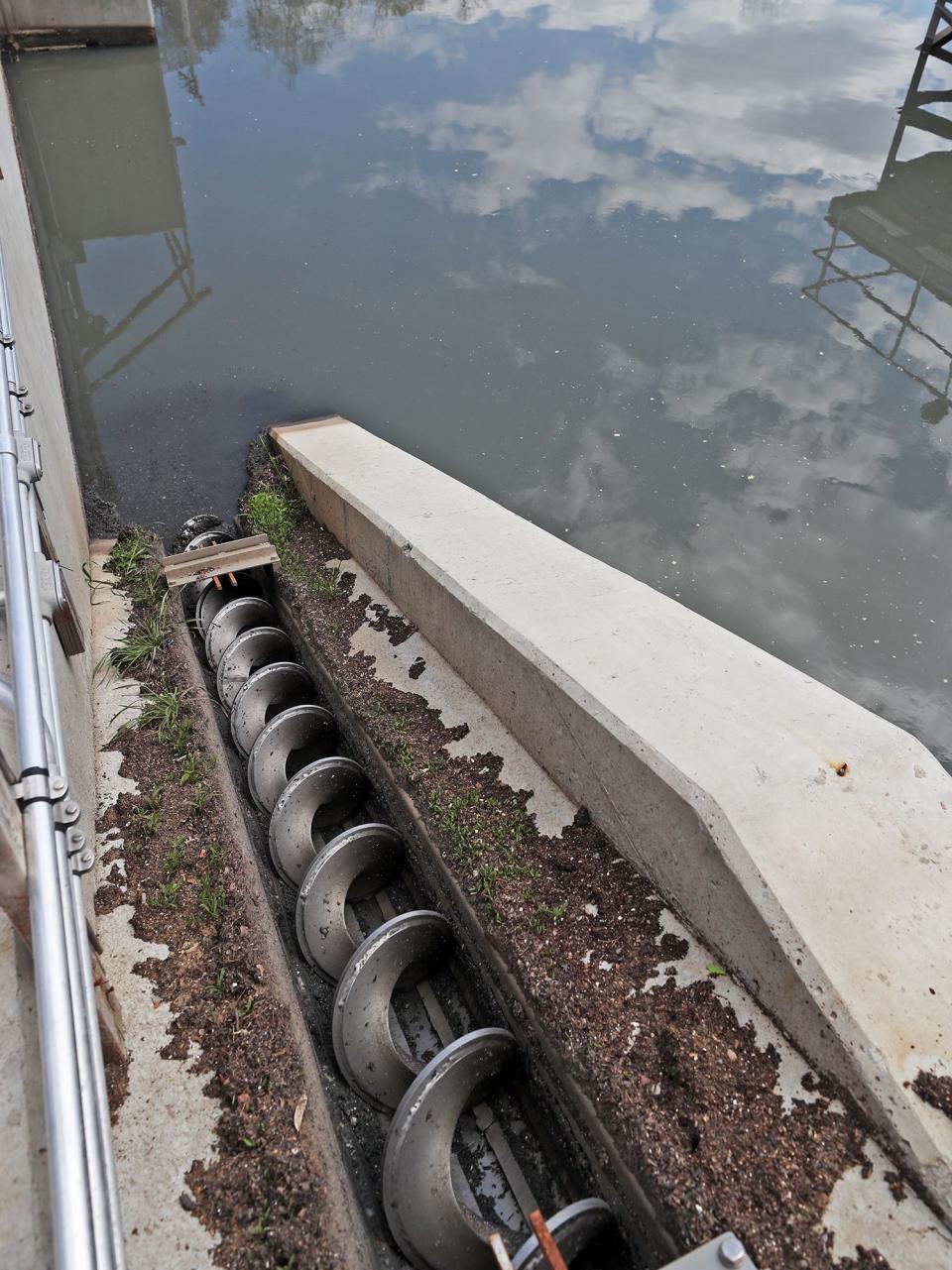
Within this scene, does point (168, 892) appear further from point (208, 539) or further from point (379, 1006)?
point (208, 539)

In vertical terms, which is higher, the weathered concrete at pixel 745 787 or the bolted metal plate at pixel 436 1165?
the weathered concrete at pixel 745 787

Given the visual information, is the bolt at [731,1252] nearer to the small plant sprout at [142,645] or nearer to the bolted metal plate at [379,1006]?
the bolted metal plate at [379,1006]

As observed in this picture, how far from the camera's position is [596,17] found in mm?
18375

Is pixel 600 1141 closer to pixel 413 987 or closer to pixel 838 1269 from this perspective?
pixel 838 1269

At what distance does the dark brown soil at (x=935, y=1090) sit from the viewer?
2.96 metres

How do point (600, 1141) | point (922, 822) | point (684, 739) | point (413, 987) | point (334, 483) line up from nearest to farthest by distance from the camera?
point (600, 1141), point (922, 822), point (684, 739), point (413, 987), point (334, 483)

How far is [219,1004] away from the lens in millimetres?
3617

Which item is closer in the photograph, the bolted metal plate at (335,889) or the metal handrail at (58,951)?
the metal handrail at (58,951)

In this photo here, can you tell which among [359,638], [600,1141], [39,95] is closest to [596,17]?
[39,95]

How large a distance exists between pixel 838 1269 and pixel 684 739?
2.00 m

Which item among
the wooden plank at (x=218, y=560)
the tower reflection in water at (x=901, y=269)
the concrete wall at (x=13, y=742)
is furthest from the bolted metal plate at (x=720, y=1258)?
the tower reflection in water at (x=901, y=269)

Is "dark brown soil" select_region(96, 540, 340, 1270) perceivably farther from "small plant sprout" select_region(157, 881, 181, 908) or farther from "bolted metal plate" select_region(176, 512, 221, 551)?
"bolted metal plate" select_region(176, 512, 221, 551)

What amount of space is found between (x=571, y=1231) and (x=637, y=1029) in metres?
0.73

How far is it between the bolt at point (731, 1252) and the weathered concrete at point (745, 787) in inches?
31.0
